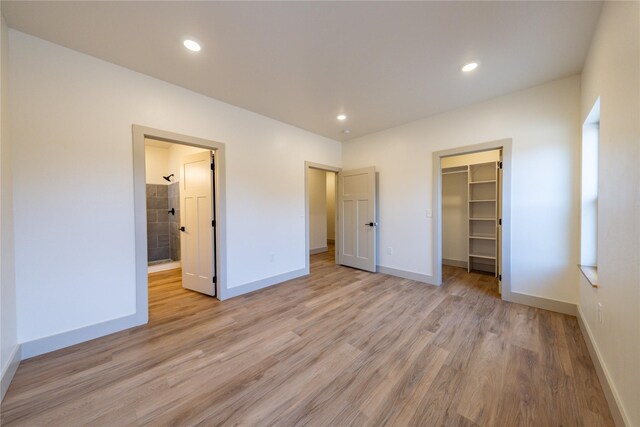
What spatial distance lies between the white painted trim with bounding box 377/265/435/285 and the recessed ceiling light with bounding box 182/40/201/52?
13.1 ft

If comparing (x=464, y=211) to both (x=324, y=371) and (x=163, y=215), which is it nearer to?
(x=324, y=371)

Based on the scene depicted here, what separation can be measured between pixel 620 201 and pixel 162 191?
664cm

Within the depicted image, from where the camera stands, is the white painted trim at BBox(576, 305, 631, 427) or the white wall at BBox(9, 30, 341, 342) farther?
the white wall at BBox(9, 30, 341, 342)

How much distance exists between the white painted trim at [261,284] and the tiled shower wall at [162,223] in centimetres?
255

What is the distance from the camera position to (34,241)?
1919 mm

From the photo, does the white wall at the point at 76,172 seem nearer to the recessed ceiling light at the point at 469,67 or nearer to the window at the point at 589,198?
the recessed ceiling light at the point at 469,67

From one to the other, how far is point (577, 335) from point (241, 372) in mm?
3030

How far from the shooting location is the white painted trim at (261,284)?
3.15m

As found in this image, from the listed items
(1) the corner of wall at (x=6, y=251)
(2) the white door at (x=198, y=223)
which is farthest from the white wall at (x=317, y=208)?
(1) the corner of wall at (x=6, y=251)

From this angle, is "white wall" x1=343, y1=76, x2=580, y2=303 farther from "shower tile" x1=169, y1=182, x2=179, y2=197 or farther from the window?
"shower tile" x1=169, y1=182, x2=179, y2=197

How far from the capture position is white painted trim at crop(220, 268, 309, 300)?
3150mm

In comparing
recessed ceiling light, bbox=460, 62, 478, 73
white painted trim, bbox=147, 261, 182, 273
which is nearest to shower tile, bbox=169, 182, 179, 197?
white painted trim, bbox=147, 261, 182, 273

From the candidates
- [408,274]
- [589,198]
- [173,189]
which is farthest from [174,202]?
[589,198]

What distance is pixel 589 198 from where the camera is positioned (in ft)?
7.76
